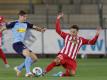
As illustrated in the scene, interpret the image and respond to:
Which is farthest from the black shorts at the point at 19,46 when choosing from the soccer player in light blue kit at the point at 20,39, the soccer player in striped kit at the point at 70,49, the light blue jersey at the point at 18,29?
the soccer player in striped kit at the point at 70,49

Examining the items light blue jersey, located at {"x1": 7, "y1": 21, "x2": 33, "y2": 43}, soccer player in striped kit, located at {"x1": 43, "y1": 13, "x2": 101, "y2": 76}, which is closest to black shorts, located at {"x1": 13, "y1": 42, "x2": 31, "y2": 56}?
light blue jersey, located at {"x1": 7, "y1": 21, "x2": 33, "y2": 43}

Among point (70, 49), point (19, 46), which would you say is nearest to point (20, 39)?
point (19, 46)

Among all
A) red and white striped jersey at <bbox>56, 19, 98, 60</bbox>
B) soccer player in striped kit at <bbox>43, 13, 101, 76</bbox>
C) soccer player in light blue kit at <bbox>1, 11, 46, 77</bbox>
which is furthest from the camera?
red and white striped jersey at <bbox>56, 19, 98, 60</bbox>

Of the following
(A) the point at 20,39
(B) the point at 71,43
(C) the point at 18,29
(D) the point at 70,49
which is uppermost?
(C) the point at 18,29

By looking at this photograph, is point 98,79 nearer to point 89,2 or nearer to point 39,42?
point 39,42

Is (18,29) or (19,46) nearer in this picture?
(19,46)

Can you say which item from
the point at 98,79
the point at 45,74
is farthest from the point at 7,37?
the point at 98,79

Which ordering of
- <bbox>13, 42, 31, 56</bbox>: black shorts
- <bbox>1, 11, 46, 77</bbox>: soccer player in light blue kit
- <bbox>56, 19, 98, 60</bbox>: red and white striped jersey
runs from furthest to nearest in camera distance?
<bbox>56, 19, 98, 60</bbox>: red and white striped jersey
<bbox>13, 42, 31, 56</bbox>: black shorts
<bbox>1, 11, 46, 77</bbox>: soccer player in light blue kit

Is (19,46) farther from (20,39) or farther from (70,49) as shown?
(70,49)

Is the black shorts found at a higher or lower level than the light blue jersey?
lower

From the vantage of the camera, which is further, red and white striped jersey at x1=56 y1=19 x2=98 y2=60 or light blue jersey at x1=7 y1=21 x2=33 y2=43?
red and white striped jersey at x1=56 y1=19 x2=98 y2=60

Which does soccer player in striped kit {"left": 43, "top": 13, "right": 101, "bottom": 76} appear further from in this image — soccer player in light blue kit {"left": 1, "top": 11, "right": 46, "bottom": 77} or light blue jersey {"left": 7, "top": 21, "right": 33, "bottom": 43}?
light blue jersey {"left": 7, "top": 21, "right": 33, "bottom": 43}

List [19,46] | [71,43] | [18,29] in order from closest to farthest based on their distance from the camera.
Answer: [19,46] < [18,29] < [71,43]

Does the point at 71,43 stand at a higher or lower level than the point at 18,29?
lower
